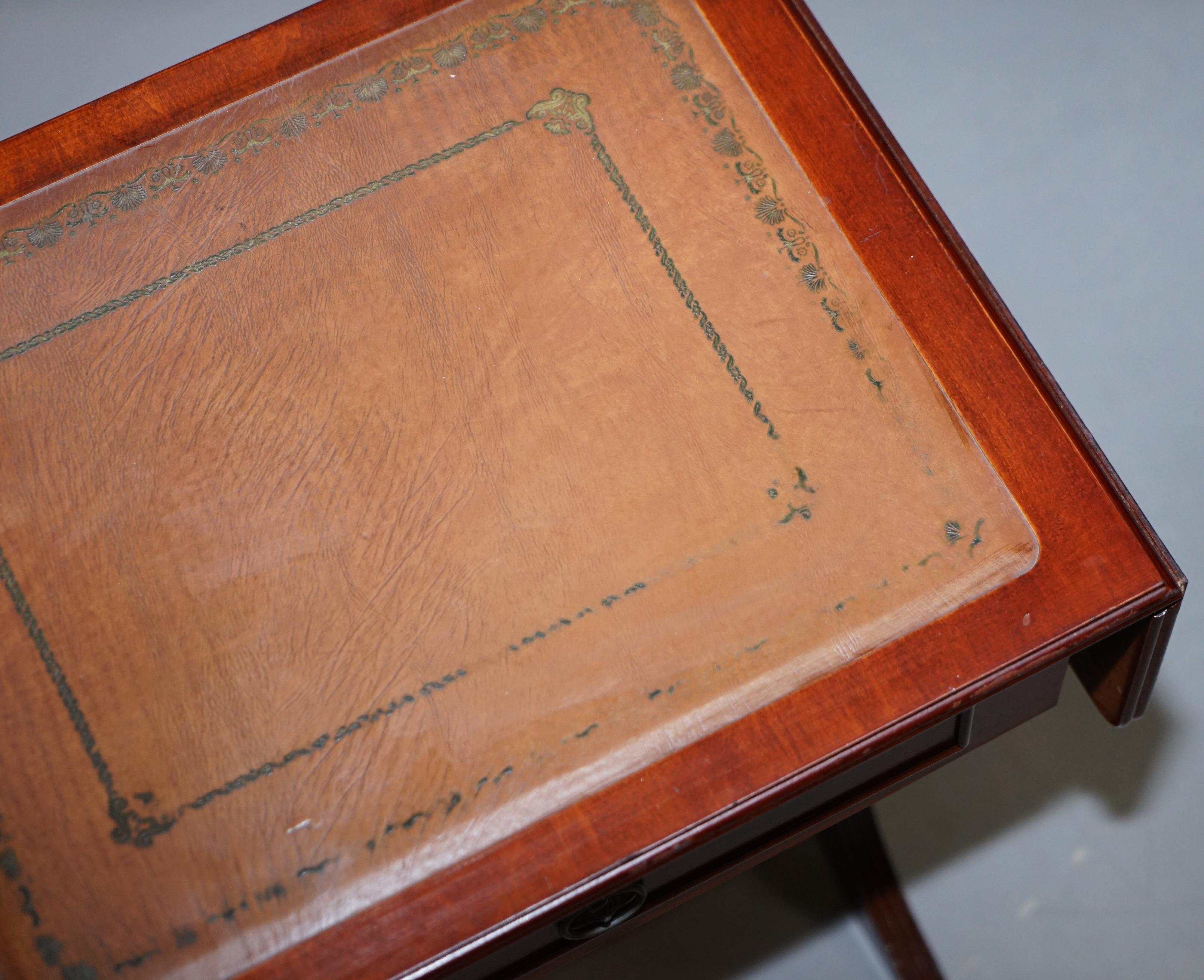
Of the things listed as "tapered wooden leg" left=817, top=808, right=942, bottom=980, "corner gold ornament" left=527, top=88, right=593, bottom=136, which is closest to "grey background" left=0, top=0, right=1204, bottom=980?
"tapered wooden leg" left=817, top=808, right=942, bottom=980

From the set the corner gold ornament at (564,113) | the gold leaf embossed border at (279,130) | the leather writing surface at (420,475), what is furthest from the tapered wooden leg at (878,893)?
the gold leaf embossed border at (279,130)

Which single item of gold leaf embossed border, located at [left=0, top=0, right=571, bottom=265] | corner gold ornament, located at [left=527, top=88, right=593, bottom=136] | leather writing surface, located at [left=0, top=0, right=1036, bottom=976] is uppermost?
gold leaf embossed border, located at [left=0, top=0, right=571, bottom=265]

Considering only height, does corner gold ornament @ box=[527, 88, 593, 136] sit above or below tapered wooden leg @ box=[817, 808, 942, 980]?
above

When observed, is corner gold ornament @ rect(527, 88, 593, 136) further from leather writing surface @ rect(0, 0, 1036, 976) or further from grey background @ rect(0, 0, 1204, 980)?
grey background @ rect(0, 0, 1204, 980)

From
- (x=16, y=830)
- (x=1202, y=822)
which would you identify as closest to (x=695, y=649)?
(x=16, y=830)

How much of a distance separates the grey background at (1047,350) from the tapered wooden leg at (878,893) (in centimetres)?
4

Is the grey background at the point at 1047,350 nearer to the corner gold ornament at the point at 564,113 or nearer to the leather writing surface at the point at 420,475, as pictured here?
the leather writing surface at the point at 420,475

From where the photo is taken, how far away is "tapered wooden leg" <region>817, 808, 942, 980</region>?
1.29m

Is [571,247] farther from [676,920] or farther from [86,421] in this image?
[676,920]

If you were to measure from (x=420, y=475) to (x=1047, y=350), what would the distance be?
1.02 m

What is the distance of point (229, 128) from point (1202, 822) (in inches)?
51.8

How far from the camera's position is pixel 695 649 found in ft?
2.76

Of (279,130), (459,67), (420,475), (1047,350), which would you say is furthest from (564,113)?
(1047,350)

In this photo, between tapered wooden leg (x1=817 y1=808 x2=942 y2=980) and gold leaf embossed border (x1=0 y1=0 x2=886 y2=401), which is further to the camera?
tapered wooden leg (x1=817 y1=808 x2=942 y2=980)
